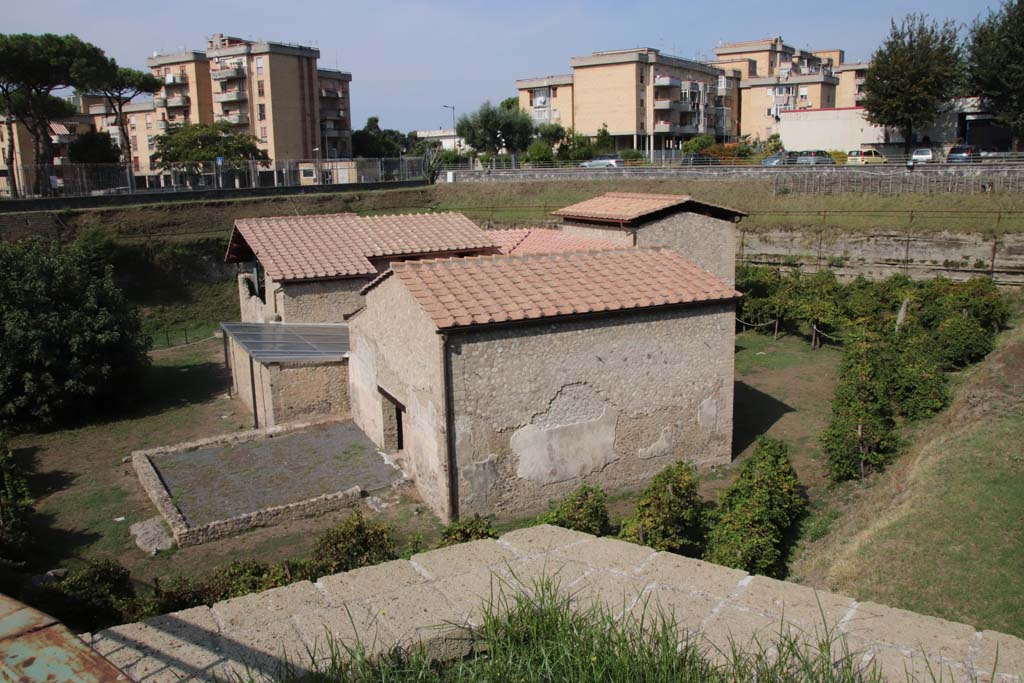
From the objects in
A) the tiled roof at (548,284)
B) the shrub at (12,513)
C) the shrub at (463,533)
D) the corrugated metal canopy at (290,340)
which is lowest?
the shrub at (12,513)

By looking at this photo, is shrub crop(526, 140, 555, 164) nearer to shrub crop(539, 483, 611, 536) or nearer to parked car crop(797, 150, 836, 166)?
parked car crop(797, 150, 836, 166)

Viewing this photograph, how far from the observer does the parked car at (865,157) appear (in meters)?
43.5

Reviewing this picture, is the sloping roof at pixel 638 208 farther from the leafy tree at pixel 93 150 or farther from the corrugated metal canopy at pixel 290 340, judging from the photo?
the leafy tree at pixel 93 150

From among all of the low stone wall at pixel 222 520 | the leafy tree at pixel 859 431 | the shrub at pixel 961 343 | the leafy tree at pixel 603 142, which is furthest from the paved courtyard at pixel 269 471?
the leafy tree at pixel 603 142

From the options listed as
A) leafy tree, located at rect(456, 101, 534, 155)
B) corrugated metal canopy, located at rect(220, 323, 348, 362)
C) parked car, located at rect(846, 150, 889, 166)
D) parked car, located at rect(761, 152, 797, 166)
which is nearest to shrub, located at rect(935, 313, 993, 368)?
corrugated metal canopy, located at rect(220, 323, 348, 362)

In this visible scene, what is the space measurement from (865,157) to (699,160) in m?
9.48

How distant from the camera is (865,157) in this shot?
150 ft

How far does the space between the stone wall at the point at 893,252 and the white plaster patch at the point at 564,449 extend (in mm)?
19371

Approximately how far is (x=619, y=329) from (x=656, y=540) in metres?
4.48

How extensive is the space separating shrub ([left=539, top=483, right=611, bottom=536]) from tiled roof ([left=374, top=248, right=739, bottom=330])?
3161 mm

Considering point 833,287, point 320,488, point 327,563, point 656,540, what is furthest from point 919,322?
point 327,563

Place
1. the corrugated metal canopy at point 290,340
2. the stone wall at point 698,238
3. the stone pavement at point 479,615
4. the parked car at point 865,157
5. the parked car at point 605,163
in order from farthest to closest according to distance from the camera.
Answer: the parked car at point 605,163
the parked car at point 865,157
the stone wall at point 698,238
the corrugated metal canopy at point 290,340
the stone pavement at point 479,615

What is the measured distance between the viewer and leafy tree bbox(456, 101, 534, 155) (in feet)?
209

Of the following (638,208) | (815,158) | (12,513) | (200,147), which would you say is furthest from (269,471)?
(200,147)
